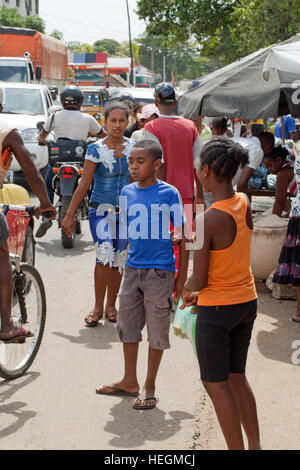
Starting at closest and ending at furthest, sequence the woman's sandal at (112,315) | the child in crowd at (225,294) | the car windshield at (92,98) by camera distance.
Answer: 1. the child in crowd at (225,294)
2. the woman's sandal at (112,315)
3. the car windshield at (92,98)

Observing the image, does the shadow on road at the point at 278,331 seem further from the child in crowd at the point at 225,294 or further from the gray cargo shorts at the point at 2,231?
the gray cargo shorts at the point at 2,231

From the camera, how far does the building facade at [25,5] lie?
2582 inches

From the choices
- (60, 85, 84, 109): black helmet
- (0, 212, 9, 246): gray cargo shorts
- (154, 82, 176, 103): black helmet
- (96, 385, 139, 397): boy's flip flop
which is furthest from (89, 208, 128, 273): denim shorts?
(60, 85, 84, 109): black helmet

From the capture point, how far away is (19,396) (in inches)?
183

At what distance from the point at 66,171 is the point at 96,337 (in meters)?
3.83

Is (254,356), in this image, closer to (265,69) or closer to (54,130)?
(265,69)

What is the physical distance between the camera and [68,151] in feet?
31.6

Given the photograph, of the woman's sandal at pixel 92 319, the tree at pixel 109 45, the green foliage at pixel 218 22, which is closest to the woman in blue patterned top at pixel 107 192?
the woman's sandal at pixel 92 319

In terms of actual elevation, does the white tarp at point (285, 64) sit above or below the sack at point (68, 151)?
above

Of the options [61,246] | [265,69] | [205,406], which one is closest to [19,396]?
[205,406]

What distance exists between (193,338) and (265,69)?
130 inches

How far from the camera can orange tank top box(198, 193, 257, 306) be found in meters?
3.52

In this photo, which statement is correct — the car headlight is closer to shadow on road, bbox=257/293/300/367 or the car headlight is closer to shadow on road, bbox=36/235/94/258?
shadow on road, bbox=36/235/94/258

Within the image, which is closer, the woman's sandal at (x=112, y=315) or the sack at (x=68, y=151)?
the woman's sandal at (x=112, y=315)
